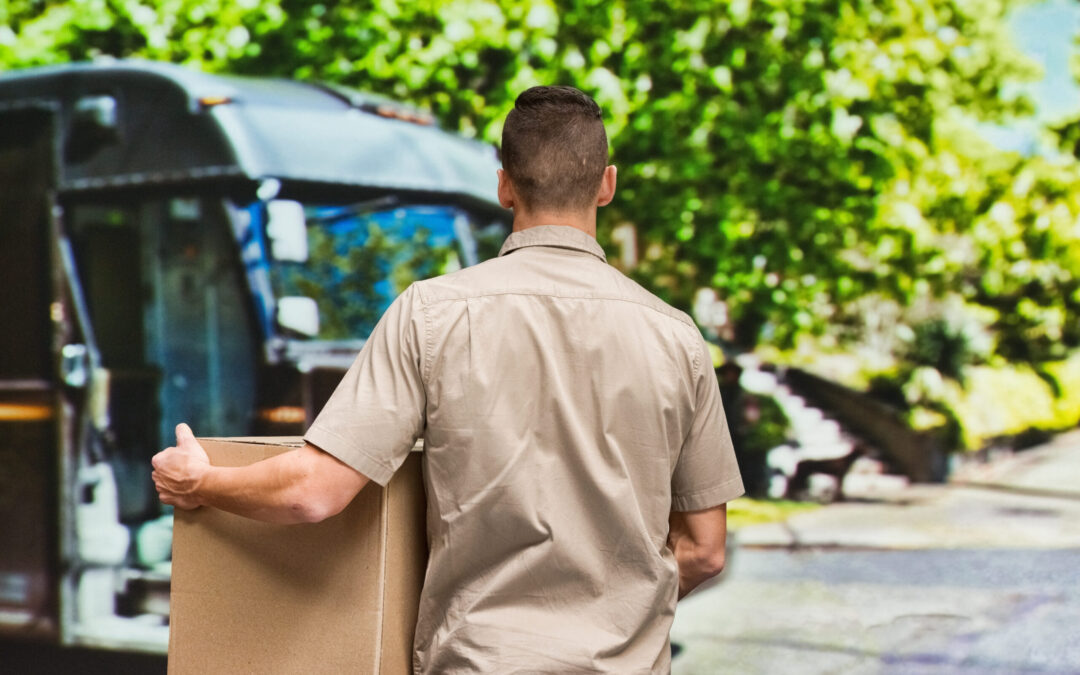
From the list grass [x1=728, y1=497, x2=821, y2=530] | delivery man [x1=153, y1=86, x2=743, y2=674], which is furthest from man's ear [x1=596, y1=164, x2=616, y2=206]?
grass [x1=728, y1=497, x2=821, y2=530]

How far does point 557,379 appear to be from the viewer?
140 centimetres

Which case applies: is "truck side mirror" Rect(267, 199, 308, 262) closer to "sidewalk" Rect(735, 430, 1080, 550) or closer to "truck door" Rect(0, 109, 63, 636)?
"truck door" Rect(0, 109, 63, 636)

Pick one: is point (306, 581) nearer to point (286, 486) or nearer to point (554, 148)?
point (286, 486)

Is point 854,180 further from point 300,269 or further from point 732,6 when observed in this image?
point 300,269

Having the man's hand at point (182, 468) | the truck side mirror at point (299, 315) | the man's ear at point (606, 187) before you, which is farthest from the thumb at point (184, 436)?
the truck side mirror at point (299, 315)

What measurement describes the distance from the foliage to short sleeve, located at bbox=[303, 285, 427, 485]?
331 cm

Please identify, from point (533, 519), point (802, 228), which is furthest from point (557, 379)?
point (802, 228)

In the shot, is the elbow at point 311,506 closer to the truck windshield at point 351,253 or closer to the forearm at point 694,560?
the forearm at point 694,560

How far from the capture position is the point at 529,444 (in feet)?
4.57

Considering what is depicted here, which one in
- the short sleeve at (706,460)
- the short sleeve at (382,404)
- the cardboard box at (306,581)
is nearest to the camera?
the short sleeve at (382,404)

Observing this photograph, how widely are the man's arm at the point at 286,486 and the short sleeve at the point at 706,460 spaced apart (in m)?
0.46

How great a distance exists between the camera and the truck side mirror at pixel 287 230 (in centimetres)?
443

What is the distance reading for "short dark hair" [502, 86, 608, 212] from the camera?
4.78 feet

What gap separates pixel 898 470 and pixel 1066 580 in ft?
2.29
